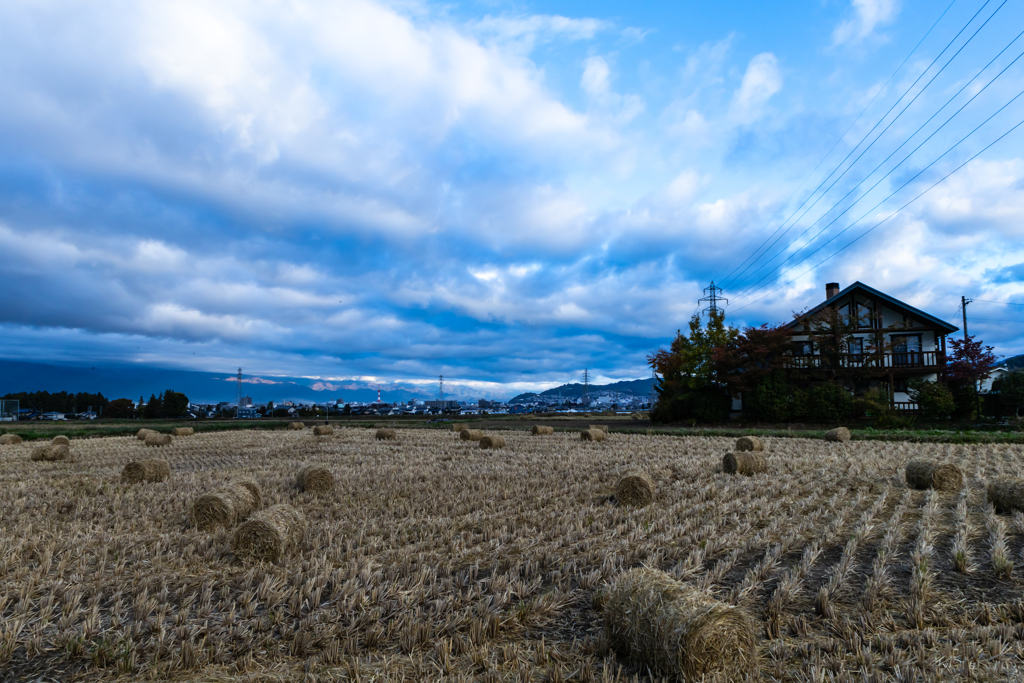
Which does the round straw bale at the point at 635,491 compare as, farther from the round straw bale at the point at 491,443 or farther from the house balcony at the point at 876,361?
the house balcony at the point at 876,361

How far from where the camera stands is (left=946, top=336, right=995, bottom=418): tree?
118ft

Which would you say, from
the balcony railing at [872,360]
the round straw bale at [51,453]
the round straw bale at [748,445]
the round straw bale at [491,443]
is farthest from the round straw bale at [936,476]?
the balcony railing at [872,360]

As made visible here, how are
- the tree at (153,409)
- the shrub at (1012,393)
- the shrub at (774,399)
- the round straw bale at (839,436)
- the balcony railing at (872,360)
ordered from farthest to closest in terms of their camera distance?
the tree at (153,409)
the balcony railing at (872,360)
the shrub at (1012,393)
the shrub at (774,399)
the round straw bale at (839,436)

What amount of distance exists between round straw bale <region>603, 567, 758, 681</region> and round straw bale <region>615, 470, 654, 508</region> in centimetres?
574

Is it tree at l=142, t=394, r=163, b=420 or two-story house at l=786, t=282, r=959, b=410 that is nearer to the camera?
two-story house at l=786, t=282, r=959, b=410

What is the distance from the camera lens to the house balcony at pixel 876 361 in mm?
36938

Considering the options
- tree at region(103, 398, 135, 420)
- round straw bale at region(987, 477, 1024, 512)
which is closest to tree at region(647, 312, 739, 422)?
round straw bale at region(987, 477, 1024, 512)

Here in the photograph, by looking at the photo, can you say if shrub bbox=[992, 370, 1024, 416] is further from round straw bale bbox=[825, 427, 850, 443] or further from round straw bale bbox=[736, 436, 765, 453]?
round straw bale bbox=[736, 436, 765, 453]

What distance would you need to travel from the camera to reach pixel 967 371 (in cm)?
3612

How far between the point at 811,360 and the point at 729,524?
34.1 m

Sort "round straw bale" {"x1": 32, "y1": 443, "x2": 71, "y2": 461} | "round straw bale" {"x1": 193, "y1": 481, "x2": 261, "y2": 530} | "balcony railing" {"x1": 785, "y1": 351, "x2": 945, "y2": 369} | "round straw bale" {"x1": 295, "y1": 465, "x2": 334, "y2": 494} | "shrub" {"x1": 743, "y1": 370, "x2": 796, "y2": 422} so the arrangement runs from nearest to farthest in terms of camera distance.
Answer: "round straw bale" {"x1": 193, "y1": 481, "x2": 261, "y2": 530}, "round straw bale" {"x1": 295, "y1": 465, "x2": 334, "y2": 494}, "round straw bale" {"x1": 32, "y1": 443, "x2": 71, "y2": 461}, "shrub" {"x1": 743, "y1": 370, "x2": 796, "y2": 422}, "balcony railing" {"x1": 785, "y1": 351, "x2": 945, "y2": 369}

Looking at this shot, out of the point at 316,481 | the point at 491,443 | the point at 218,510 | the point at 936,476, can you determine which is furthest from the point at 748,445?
the point at 218,510

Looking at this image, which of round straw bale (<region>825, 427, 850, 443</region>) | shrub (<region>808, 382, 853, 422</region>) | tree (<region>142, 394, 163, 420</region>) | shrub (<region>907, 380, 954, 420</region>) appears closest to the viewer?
round straw bale (<region>825, 427, 850, 443</region>)

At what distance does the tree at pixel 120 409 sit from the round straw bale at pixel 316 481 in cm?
7868
